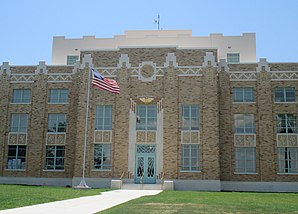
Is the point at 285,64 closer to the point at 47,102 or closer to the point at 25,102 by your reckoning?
the point at 47,102

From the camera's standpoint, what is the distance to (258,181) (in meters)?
30.3

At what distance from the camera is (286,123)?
31.2 meters

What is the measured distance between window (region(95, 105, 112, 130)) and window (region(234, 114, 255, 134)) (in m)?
10.3

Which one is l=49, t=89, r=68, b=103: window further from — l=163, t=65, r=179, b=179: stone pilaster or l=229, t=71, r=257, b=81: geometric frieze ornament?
l=229, t=71, r=257, b=81: geometric frieze ornament

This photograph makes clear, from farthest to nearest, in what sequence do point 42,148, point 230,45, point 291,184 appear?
point 230,45 → point 42,148 → point 291,184

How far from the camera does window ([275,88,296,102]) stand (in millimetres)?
31578

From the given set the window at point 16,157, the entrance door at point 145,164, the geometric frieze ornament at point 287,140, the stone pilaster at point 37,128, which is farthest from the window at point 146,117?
the window at point 16,157

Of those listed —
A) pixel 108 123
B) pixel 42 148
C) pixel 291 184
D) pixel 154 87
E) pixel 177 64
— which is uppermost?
pixel 177 64

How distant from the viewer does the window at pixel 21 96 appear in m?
33.9

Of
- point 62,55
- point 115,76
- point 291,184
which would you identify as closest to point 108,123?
point 115,76

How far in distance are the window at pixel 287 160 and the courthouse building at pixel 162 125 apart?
8 centimetres

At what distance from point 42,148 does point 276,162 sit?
759 inches

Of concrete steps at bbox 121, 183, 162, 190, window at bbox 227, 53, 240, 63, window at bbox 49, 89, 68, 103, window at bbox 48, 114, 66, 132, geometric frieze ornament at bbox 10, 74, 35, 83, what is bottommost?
concrete steps at bbox 121, 183, 162, 190

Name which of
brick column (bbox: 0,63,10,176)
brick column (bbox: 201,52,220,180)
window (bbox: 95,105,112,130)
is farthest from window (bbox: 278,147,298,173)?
brick column (bbox: 0,63,10,176)
